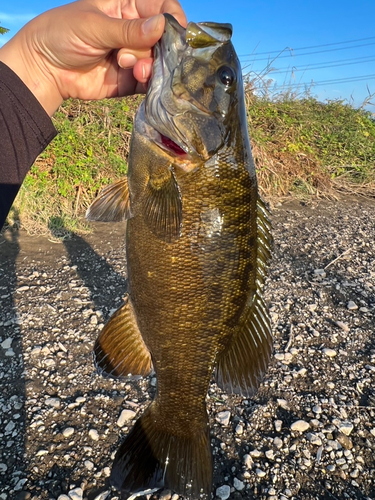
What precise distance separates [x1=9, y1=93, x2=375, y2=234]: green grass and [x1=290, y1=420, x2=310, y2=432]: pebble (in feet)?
16.1

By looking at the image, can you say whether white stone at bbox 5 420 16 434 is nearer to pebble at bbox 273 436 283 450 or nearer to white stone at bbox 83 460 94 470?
white stone at bbox 83 460 94 470

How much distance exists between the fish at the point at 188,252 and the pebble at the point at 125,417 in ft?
4.24

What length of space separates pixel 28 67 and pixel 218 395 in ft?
9.82

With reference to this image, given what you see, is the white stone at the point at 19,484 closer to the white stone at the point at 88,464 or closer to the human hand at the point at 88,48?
the white stone at the point at 88,464

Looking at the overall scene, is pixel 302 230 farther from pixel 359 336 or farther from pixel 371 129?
pixel 371 129

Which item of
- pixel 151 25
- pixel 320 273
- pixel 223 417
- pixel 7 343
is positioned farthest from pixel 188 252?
pixel 320 273

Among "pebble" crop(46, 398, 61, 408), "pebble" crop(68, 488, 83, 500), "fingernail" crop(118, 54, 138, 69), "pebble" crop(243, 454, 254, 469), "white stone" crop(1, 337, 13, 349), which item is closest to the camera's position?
"fingernail" crop(118, 54, 138, 69)

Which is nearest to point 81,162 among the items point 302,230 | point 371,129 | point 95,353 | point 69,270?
point 69,270

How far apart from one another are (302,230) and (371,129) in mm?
5607

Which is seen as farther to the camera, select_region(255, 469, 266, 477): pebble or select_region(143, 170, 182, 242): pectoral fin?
select_region(255, 469, 266, 477): pebble

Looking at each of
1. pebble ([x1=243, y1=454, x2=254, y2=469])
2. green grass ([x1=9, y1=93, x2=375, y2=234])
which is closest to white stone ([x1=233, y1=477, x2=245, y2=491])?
pebble ([x1=243, y1=454, x2=254, y2=469])

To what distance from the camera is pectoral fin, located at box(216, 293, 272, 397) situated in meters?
1.90

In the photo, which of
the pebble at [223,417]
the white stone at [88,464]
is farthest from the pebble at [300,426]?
the white stone at [88,464]

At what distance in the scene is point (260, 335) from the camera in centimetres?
190
